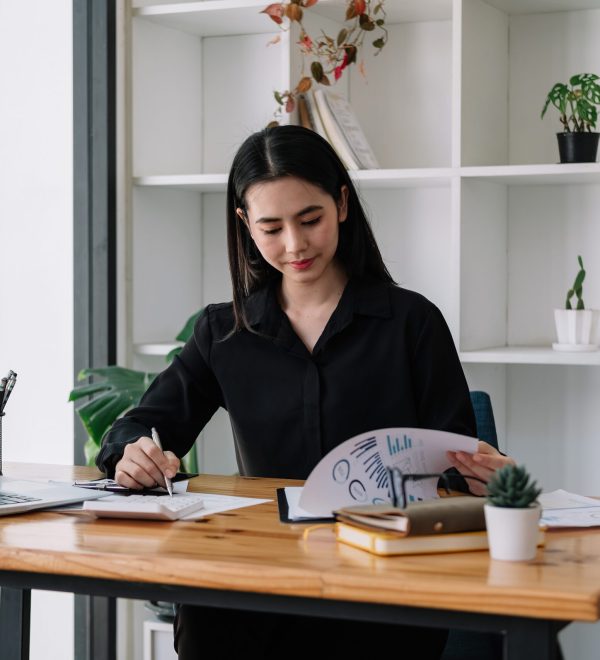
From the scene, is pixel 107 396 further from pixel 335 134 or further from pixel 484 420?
pixel 484 420

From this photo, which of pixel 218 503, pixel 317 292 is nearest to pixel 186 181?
pixel 317 292

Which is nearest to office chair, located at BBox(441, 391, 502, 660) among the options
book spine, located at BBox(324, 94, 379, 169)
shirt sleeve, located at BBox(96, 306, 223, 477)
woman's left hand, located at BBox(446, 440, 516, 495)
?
shirt sleeve, located at BBox(96, 306, 223, 477)

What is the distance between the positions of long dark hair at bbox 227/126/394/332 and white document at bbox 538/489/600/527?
59 centimetres

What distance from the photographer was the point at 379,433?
145 cm

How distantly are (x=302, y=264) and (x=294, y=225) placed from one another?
81 millimetres

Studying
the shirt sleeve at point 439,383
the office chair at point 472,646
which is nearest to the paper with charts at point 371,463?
the shirt sleeve at point 439,383

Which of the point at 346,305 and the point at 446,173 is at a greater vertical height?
the point at 446,173

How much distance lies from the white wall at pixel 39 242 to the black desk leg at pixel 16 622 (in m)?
1.52

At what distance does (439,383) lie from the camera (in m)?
2.00

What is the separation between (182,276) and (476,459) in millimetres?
1911

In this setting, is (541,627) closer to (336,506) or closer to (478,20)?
(336,506)

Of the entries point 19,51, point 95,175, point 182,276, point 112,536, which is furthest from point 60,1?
point 112,536

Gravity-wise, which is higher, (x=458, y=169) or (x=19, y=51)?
(x=19, y=51)

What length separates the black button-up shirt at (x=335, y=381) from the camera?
6.60 feet
